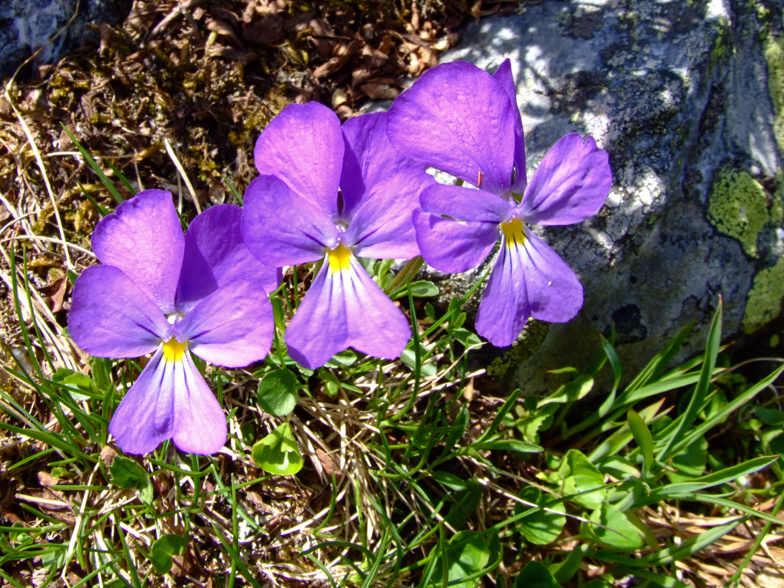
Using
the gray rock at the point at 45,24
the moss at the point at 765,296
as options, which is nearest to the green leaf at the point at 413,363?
the moss at the point at 765,296

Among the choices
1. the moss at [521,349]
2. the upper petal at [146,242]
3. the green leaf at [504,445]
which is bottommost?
the green leaf at [504,445]

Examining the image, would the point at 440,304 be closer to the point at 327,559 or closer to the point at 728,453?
the point at 327,559

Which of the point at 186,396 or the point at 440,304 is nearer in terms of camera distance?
the point at 186,396

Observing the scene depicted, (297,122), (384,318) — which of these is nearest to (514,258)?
(384,318)

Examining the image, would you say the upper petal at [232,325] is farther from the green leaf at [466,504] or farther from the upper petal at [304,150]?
the green leaf at [466,504]

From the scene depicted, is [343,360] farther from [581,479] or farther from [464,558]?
[581,479]

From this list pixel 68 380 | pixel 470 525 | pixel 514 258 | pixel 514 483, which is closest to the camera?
pixel 514 258
